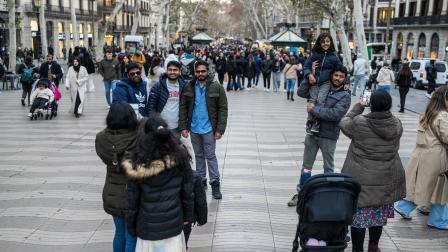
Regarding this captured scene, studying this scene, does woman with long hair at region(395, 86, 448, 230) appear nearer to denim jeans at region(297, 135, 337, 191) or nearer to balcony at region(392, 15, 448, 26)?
denim jeans at region(297, 135, 337, 191)

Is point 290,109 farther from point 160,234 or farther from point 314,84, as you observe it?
point 160,234

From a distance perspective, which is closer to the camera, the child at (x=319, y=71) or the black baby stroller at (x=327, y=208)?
the black baby stroller at (x=327, y=208)

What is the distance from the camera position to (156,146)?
3.72 metres

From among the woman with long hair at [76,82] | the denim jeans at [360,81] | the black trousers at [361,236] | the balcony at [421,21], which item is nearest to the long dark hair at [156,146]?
the black trousers at [361,236]

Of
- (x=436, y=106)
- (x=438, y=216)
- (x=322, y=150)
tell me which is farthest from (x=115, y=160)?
(x=438, y=216)

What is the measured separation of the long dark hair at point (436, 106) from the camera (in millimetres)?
5629

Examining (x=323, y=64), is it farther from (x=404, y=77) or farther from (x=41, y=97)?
(x=404, y=77)

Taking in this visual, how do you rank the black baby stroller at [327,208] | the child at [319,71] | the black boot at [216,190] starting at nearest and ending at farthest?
the black baby stroller at [327,208] < the child at [319,71] < the black boot at [216,190]

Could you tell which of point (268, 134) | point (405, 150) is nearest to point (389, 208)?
point (405, 150)

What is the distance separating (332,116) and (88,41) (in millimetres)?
62376

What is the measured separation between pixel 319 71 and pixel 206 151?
1.82 m

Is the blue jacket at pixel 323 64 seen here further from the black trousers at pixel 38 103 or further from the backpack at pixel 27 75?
the backpack at pixel 27 75

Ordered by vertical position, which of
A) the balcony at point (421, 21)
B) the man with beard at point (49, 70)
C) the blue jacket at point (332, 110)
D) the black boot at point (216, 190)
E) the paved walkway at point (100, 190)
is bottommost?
the paved walkway at point (100, 190)

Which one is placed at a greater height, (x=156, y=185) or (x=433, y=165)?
(x=156, y=185)
